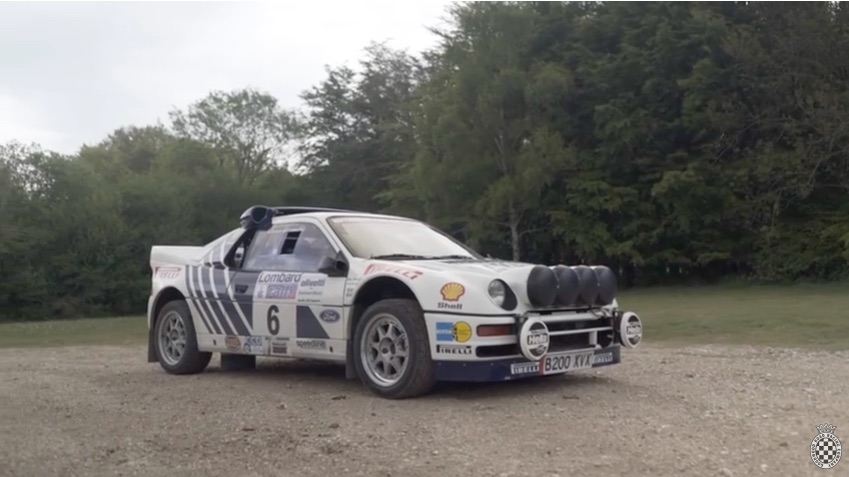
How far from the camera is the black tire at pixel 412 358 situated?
7.64 metres

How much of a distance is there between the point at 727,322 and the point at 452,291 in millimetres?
11402

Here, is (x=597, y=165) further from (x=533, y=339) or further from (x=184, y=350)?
(x=533, y=339)

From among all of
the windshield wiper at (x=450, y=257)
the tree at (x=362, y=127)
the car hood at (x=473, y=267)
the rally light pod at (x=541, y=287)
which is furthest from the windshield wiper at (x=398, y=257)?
the tree at (x=362, y=127)

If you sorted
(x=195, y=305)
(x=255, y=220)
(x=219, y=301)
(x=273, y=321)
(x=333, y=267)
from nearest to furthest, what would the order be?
(x=333, y=267) < (x=273, y=321) < (x=219, y=301) < (x=255, y=220) < (x=195, y=305)

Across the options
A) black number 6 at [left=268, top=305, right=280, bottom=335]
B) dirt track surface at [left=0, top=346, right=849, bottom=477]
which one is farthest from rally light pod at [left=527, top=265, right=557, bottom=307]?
black number 6 at [left=268, top=305, right=280, bottom=335]

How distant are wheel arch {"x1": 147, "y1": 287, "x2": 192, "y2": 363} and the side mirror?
240 cm

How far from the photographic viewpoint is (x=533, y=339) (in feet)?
24.5

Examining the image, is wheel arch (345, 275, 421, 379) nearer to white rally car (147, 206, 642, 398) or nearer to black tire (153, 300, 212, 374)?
white rally car (147, 206, 642, 398)

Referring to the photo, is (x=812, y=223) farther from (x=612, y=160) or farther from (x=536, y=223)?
(x=536, y=223)

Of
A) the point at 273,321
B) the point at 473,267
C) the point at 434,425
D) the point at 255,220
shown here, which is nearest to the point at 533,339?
the point at 473,267

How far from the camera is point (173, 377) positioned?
995 cm

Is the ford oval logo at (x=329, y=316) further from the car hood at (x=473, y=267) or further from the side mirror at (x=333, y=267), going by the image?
the car hood at (x=473, y=267)

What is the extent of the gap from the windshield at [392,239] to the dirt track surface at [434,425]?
1274mm

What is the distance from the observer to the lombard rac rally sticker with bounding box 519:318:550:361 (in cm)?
743
